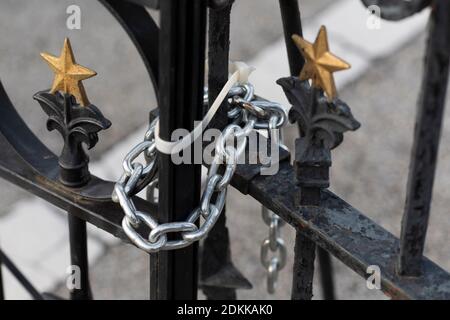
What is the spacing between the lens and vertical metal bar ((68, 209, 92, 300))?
1.64m

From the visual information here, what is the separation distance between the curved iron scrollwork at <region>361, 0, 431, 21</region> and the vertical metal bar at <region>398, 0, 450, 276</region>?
0.07 feet

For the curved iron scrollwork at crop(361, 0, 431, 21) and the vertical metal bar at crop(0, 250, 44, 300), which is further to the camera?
the vertical metal bar at crop(0, 250, 44, 300)

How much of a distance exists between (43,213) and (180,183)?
78.0 inches

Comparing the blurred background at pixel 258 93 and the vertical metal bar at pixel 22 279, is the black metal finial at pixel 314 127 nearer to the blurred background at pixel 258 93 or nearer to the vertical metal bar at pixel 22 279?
the vertical metal bar at pixel 22 279

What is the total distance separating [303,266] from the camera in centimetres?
149

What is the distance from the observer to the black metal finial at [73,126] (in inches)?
56.9

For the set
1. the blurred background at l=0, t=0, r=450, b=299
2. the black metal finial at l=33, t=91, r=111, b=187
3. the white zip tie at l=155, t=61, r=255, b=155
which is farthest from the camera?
the blurred background at l=0, t=0, r=450, b=299

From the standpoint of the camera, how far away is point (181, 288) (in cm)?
151

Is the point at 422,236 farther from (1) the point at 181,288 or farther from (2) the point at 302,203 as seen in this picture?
(1) the point at 181,288

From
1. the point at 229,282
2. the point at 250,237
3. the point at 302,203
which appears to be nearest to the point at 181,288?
the point at 302,203

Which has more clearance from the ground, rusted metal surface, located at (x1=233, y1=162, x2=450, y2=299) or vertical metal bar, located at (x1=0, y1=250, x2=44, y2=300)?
rusted metal surface, located at (x1=233, y1=162, x2=450, y2=299)

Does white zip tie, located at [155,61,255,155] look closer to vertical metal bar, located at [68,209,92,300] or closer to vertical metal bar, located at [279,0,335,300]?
vertical metal bar, located at [279,0,335,300]

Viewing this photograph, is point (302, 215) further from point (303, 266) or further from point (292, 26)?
point (292, 26)

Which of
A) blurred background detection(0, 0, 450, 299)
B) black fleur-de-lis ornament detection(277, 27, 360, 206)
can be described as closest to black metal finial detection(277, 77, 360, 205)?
black fleur-de-lis ornament detection(277, 27, 360, 206)
